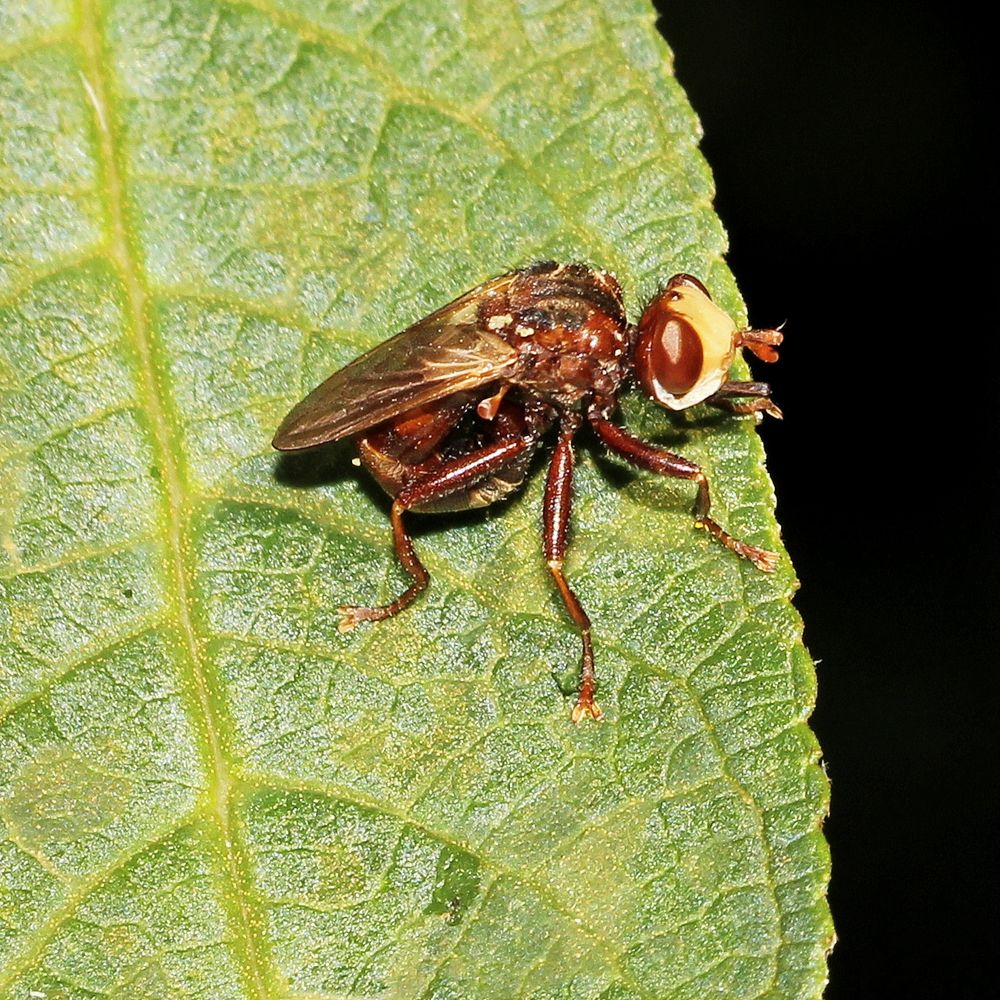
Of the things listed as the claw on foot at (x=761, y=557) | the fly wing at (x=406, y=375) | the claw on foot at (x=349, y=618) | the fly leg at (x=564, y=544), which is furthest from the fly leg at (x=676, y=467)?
the claw on foot at (x=349, y=618)

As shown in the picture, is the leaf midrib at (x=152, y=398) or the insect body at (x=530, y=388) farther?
the insect body at (x=530, y=388)

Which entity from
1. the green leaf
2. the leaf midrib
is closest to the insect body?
the green leaf

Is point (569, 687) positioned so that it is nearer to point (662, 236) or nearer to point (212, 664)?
point (212, 664)

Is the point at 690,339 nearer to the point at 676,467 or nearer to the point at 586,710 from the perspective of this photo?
the point at 676,467

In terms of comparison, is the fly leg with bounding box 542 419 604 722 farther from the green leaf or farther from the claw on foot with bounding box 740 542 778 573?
the claw on foot with bounding box 740 542 778 573

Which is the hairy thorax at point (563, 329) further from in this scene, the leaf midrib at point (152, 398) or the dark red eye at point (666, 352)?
the leaf midrib at point (152, 398)

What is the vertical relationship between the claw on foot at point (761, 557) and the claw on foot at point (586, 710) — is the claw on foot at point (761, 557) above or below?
above
